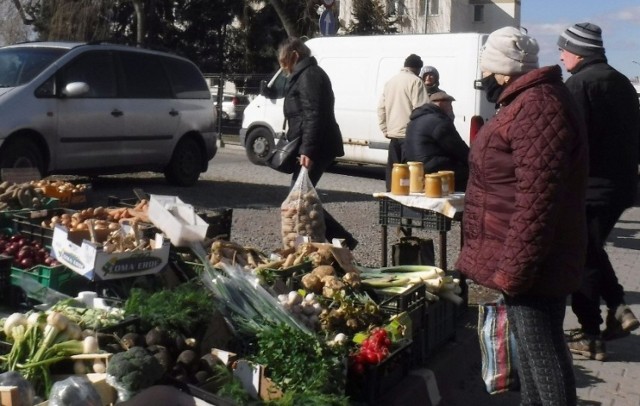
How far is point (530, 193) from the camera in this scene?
153 inches

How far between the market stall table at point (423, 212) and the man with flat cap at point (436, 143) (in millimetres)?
443

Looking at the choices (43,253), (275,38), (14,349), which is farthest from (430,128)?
(275,38)

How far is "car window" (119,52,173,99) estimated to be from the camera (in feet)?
40.2

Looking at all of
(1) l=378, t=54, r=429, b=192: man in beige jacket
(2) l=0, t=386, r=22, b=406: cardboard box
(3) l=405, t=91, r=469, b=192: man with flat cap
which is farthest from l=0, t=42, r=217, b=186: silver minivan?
(2) l=0, t=386, r=22, b=406: cardboard box

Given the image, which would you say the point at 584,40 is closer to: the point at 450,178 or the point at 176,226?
the point at 450,178

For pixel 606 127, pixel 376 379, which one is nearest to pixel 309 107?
pixel 606 127

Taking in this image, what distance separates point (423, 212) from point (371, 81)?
9.20m

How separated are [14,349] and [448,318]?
3119 mm

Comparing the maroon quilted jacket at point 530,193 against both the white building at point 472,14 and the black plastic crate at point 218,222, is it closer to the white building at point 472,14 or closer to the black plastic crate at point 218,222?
the black plastic crate at point 218,222

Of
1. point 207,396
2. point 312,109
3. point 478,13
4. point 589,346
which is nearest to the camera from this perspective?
point 207,396

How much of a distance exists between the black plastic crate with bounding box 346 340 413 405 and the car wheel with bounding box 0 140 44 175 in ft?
22.4

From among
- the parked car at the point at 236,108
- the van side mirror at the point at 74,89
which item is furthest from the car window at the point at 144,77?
the parked car at the point at 236,108

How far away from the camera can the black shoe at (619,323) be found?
635cm

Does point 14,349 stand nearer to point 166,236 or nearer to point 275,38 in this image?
point 166,236
